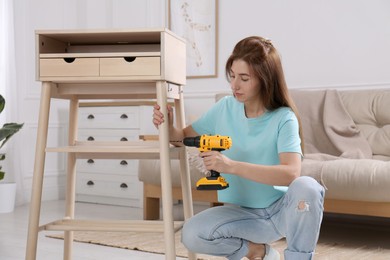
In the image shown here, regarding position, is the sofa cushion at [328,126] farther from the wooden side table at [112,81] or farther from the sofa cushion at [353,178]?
the wooden side table at [112,81]

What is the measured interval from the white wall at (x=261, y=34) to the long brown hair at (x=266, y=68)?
1998 millimetres

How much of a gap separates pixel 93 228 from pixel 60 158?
2.93 meters

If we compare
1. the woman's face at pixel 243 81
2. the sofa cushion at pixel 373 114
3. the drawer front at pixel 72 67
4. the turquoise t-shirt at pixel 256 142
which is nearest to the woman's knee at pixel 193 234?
the turquoise t-shirt at pixel 256 142

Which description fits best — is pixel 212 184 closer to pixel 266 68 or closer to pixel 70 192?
pixel 266 68

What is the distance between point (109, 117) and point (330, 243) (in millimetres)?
1963

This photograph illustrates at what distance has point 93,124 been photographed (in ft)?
14.4

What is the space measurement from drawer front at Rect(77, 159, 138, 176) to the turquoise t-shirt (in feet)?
7.51

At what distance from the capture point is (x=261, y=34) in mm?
4105

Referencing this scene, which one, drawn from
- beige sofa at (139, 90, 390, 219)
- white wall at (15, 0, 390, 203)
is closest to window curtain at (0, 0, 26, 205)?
white wall at (15, 0, 390, 203)

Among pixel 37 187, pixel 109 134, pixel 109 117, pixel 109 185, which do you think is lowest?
pixel 109 185

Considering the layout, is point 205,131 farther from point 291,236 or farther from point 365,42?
point 365,42

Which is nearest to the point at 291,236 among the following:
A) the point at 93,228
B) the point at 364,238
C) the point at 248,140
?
the point at 248,140

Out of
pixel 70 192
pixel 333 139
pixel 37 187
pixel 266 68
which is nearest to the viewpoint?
pixel 266 68

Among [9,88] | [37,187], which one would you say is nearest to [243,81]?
[37,187]
